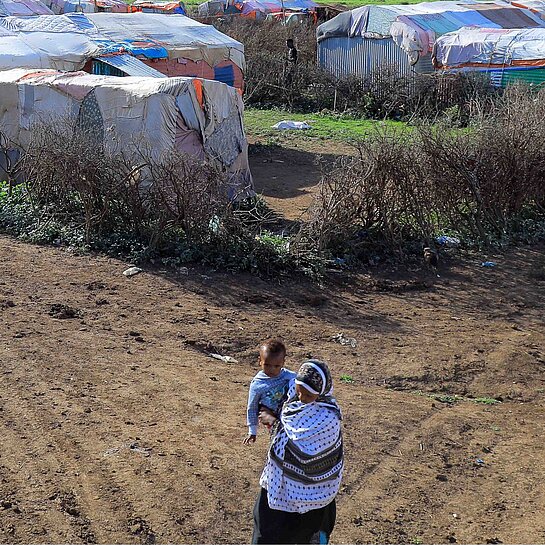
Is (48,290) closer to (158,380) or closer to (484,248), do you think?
(158,380)

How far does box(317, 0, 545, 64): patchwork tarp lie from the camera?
79.1 ft

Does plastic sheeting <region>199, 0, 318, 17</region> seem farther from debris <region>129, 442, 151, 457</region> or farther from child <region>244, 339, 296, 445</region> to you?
child <region>244, 339, 296, 445</region>

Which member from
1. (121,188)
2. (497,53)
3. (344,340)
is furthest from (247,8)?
(344,340)

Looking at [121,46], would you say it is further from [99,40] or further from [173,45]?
[173,45]

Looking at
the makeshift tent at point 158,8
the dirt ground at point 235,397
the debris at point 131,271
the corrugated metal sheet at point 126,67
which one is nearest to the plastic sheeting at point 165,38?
the corrugated metal sheet at point 126,67

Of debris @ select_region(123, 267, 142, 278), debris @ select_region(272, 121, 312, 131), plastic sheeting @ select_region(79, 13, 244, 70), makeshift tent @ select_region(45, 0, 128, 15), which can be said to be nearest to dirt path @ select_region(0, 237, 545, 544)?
debris @ select_region(123, 267, 142, 278)

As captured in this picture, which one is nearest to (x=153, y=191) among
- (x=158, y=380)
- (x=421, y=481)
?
(x=158, y=380)

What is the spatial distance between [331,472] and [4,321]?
483 centimetres

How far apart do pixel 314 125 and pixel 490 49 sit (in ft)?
16.4

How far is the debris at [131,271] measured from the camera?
29.5ft

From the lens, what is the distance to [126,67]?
16.1 m

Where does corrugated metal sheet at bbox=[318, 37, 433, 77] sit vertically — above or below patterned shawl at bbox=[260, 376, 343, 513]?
below

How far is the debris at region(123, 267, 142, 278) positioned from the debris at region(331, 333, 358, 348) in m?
2.40

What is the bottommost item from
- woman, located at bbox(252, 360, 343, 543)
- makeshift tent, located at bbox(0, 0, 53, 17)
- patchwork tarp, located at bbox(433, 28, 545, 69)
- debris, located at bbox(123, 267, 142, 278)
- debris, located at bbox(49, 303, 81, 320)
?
debris, located at bbox(123, 267, 142, 278)
